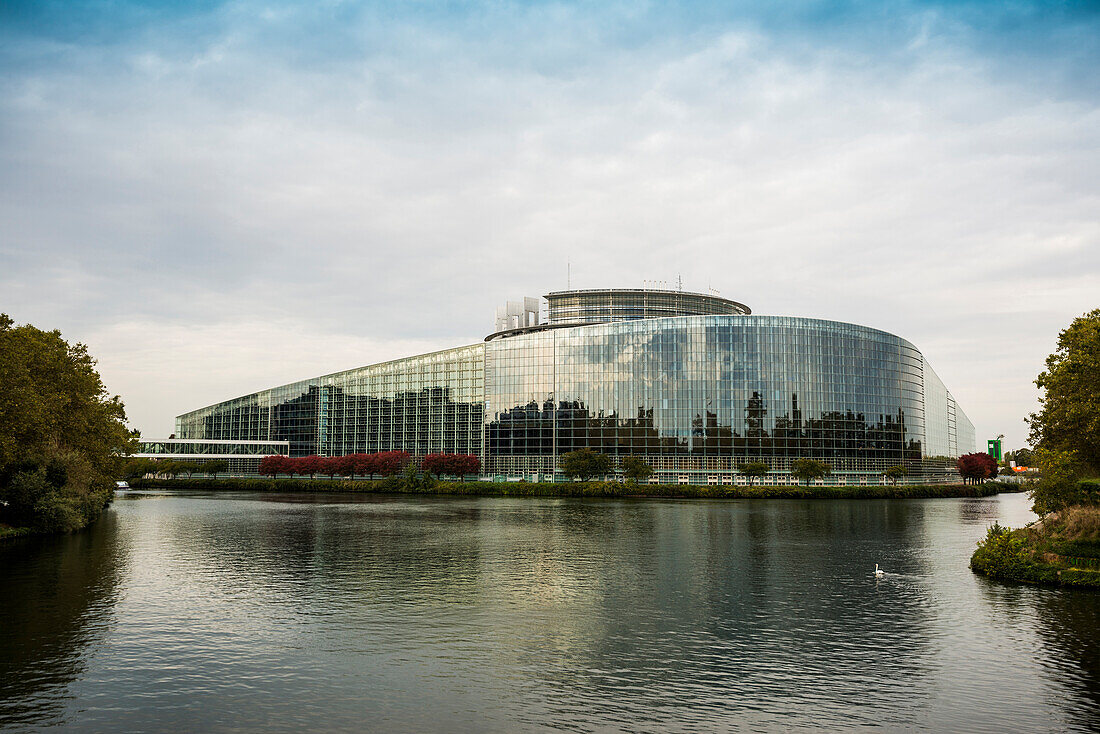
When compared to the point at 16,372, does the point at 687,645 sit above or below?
below

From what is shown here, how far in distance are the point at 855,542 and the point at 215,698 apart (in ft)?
166

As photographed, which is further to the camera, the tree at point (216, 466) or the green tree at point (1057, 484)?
the tree at point (216, 466)

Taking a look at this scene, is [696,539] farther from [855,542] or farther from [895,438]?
[895,438]

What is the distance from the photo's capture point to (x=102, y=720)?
21203mm

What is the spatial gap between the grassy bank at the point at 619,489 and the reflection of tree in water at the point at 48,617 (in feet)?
284

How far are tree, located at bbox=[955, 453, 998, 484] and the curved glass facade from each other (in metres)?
10.2

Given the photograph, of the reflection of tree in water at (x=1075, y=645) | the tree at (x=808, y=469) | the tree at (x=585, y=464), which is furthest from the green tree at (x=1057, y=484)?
the tree at (x=585, y=464)

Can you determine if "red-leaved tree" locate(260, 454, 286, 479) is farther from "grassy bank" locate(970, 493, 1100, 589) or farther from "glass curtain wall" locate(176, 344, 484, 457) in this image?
"grassy bank" locate(970, 493, 1100, 589)

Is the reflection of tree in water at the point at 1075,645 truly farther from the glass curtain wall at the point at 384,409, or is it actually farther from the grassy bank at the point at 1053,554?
the glass curtain wall at the point at 384,409

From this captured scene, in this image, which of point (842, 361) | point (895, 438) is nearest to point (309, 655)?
point (842, 361)

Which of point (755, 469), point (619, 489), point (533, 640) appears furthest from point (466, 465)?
point (533, 640)

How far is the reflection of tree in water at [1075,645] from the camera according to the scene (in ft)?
73.9

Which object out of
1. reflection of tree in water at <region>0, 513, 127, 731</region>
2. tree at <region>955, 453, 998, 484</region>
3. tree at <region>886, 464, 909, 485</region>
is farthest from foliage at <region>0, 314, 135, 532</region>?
tree at <region>955, 453, 998, 484</region>

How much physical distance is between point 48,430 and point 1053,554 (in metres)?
75.3
